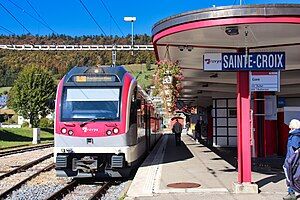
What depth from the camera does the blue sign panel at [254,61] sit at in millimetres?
10094

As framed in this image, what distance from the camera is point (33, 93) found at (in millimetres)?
75312

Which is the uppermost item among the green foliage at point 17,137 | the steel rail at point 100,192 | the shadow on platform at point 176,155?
the shadow on platform at point 176,155

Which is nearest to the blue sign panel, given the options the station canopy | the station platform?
the station canopy

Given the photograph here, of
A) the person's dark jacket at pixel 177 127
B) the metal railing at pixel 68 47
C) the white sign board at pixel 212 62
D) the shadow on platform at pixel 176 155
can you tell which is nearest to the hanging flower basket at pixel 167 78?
the white sign board at pixel 212 62

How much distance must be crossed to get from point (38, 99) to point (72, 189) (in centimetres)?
6526

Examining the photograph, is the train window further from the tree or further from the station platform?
the tree

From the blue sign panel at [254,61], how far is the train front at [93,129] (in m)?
3.85

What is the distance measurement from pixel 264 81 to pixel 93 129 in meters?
4.85

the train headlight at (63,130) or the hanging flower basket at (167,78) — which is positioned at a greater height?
the hanging flower basket at (167,78)

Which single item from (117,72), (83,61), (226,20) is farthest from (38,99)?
(226,20)

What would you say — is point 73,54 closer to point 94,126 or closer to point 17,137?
point 17,137

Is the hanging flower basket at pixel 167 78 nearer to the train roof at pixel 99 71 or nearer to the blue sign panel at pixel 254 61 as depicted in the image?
the blue sign panel at pixel 254 61

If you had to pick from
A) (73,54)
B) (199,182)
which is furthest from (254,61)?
(73,54)

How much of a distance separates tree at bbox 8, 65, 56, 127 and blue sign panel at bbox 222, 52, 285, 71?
2602 inches
